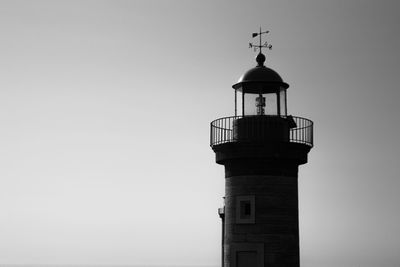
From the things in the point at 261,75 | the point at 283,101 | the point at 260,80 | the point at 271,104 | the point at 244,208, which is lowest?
the point at 244,208

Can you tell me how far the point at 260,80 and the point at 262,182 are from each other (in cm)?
342

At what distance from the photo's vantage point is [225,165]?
24297mm

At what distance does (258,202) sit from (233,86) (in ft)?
13.9

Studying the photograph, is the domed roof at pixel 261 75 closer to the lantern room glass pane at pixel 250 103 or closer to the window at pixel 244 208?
the lantern room glass pane at pixel 250 103

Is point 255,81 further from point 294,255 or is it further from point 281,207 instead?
point 294,255

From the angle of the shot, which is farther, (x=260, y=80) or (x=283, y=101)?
(x=283, y=101)

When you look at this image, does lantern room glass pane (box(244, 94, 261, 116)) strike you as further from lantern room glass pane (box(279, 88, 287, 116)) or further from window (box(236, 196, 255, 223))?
window (box(236, 196, 255, 223))

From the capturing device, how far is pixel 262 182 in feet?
76.6

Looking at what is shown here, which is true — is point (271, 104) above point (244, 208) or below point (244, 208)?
above

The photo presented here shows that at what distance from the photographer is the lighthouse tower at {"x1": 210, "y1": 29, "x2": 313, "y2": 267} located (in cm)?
2309

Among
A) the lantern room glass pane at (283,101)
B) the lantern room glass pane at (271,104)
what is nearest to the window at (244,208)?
the lantern room glass pane at (271,104)

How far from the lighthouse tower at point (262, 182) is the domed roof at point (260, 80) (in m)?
0.03

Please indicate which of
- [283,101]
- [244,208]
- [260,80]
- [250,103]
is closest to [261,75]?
[260,80]

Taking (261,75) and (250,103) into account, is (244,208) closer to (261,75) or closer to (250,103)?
(250,103)
